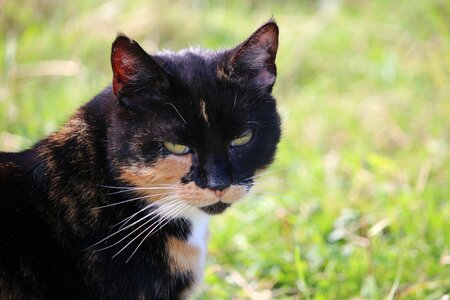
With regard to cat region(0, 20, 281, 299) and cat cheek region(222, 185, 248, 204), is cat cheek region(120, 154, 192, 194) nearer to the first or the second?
cat region(0, 20, 281, 299)

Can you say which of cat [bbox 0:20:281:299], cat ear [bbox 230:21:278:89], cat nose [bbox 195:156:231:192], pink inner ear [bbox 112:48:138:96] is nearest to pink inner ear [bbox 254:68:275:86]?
cat ear [bbox 230:21:278:89]

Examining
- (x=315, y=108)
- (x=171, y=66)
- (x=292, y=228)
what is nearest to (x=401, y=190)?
(x=292, y=228)

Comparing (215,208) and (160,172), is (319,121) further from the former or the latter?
(160,172)

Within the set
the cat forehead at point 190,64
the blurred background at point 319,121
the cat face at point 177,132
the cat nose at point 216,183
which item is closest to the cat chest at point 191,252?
the cat face at point 177,132

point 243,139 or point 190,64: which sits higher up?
point 190,64

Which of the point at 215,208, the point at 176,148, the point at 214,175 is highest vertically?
the point at 176,148

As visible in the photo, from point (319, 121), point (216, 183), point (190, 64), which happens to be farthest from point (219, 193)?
point (319, 121)

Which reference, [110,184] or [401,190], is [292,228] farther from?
[110,184]
